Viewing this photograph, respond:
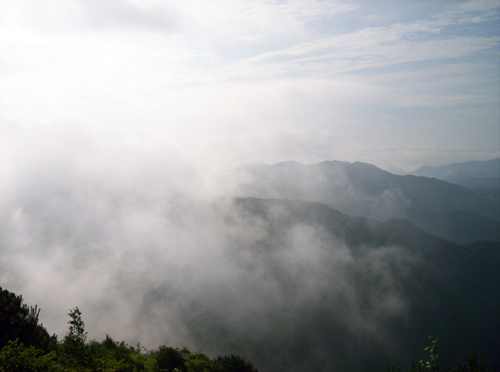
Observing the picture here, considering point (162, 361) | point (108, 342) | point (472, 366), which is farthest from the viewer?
point (108, 342)

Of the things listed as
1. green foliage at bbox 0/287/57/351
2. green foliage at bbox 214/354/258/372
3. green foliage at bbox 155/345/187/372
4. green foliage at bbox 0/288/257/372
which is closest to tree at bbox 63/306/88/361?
→ green foliage at bbox 0/288/257/372

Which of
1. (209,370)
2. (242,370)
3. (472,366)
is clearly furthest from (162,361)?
(472,366)

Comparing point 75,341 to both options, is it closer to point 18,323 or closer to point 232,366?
point 18,323

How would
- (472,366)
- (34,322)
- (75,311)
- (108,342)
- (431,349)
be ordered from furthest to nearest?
(108,342) → (34,322) → (75,311) → (472,366) → (431,349)

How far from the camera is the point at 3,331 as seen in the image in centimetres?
3089

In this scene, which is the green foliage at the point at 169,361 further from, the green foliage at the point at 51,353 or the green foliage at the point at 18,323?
the green foliage at the point at 18,323

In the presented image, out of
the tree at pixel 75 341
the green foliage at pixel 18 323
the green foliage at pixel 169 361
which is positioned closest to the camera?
the tree at pixel 75 341

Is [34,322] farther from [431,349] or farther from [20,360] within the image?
[431,349]

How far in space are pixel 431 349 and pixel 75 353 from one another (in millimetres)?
28231

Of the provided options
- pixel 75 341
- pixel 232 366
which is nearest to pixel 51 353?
pixel 75 341

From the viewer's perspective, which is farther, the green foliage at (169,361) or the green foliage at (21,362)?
the green foliage at (169,361)

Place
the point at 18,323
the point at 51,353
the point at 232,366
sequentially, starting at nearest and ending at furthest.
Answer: the point at 51,353 → the point at 18,323 → the point at 232,366

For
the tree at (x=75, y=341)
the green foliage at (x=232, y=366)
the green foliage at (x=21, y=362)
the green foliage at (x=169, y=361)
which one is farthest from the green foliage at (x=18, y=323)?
the green foliage at (x=232, y=366)

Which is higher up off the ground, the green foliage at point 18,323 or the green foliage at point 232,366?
the green foliage at point 18,323
